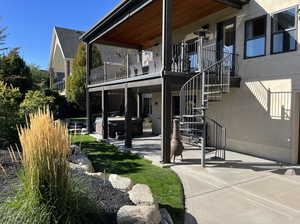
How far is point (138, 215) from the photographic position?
10.0ft

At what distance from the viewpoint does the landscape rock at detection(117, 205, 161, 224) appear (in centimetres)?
298

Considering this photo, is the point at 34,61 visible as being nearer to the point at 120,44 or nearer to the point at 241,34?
the point at 120,44

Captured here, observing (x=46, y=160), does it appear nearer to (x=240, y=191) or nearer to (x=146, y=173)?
(x=146, y=173)

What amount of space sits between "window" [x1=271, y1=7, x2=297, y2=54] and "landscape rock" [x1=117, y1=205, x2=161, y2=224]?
6559mm

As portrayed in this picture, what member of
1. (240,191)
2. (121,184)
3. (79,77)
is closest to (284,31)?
(240,191)

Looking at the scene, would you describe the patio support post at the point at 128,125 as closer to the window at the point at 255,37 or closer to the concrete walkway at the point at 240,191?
the concrete walkway at the point at 240,191

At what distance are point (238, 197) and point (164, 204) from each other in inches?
62.6

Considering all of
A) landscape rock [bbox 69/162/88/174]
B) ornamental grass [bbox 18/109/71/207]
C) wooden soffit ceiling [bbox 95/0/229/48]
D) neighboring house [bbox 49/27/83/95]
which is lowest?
landscape rock [bbox 69/162/88/174]

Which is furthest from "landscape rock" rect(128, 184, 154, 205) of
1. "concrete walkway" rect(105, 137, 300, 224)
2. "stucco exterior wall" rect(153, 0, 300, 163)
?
"stucco exterior wall" rect(153, 0, 300, 163)

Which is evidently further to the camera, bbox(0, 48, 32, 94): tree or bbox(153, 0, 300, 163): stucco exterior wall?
bbox(0, 48, 32, 94): tree

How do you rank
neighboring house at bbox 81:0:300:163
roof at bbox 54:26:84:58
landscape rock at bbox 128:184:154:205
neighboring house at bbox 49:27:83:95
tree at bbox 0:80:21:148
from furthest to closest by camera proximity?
roof at bbox 54:26:84:58 → neighboring house at bbox 49:27:83:95 → neighboring house at bbox 81:0:300:163 → tree at bbox 0:80:21:148 → landscape rock at bbox 128:184:154:205

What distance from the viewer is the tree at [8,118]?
692 centimetres

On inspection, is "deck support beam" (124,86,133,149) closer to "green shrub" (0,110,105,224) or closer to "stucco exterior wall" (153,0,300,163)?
"stucco exterior wall" (153,0,300,163)

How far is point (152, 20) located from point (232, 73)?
4277 mm
